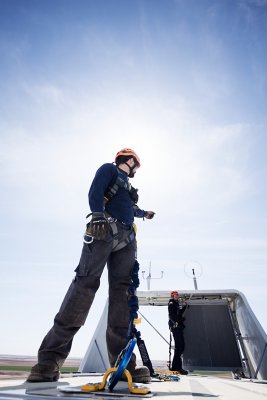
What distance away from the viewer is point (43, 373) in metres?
1.89

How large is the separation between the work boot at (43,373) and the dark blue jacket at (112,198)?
4.11 feet

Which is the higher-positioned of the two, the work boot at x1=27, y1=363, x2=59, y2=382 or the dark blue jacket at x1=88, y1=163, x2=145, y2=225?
the dark blue jacket at x1=88, y1=163, x2=145, y2=225

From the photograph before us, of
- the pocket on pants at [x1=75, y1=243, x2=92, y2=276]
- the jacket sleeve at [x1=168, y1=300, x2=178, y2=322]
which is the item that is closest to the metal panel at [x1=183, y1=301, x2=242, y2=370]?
the jacket sleeve at [x1=168, y1=300, x2=178, y2=322]

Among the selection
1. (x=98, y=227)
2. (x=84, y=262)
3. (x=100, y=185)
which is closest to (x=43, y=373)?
(x=84, y=262)

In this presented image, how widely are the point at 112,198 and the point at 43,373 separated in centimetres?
158

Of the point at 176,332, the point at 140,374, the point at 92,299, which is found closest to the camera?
the point at 140,374

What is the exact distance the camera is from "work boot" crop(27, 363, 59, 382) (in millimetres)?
1867

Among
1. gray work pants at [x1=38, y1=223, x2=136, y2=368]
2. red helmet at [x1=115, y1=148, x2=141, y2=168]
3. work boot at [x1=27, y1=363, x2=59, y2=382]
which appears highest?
red helmet at [x1=115, y1=148, x2=141, y2=168]

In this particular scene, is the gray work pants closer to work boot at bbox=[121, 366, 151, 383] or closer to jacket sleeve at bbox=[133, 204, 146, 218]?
work boot at bbox=[121, 366, 151, 383]

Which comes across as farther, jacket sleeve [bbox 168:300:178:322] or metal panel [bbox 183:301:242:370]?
metal panel [bbox 183:301:242:370]

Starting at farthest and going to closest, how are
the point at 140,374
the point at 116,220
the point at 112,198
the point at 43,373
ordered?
the point at 112,198 → the point at 116,220 → the point at 140,374 → the point at 43,373

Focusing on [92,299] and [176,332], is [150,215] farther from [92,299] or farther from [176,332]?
[176,332]

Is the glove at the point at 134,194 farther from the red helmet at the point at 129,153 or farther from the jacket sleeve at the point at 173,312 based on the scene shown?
the jacket sleeve at the point at 173,312

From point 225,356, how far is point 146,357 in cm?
833
